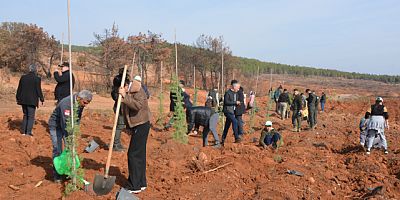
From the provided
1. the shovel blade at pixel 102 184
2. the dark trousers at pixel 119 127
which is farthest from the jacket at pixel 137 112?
the dark trousers at pixel 119 127

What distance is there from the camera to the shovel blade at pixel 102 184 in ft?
16.2

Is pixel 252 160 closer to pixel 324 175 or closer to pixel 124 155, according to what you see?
pixel 324 175

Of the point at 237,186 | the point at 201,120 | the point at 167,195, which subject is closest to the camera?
the point at 167,195

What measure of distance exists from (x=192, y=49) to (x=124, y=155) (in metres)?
34.5

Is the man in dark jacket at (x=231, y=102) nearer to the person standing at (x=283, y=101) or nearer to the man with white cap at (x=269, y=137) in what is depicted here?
the man with white cap at (x=269, y=137)

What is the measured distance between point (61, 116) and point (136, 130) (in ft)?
3.63

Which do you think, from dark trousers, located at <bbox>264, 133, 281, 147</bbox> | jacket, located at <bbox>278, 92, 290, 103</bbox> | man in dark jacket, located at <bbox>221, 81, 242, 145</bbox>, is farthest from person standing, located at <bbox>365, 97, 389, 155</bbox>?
jacket, located at <bbox>278, 92, 290, 103</bbox>

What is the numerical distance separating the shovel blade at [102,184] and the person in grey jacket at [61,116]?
866 mm

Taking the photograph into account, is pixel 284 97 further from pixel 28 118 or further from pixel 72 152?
pixel 72 152

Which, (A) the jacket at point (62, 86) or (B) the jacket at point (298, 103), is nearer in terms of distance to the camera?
(A) the jacket at point (62, 86)

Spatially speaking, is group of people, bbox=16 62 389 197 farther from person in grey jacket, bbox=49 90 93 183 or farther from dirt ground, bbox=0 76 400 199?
dirt ground, bbox=0 76 400 199

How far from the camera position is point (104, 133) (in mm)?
9641

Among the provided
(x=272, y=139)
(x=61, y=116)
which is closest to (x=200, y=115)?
(x=272, y=139)

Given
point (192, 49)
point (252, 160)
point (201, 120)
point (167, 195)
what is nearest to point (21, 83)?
point (201, 120)
